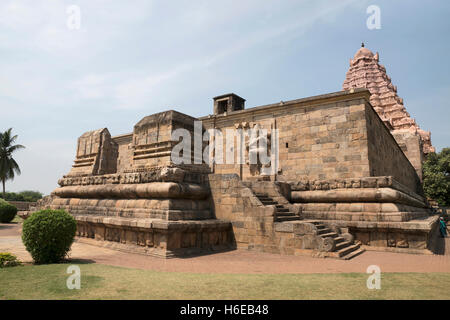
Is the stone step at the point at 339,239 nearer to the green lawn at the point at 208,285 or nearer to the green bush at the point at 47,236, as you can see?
the green lawn at the point at 208,285

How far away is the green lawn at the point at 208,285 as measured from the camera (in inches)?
140

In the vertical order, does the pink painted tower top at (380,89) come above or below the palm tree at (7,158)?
Answer: above

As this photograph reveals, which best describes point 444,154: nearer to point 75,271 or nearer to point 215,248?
point 215,248

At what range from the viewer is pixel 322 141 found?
488 inches

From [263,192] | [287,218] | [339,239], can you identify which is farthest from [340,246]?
[263,192]

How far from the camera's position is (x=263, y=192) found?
9.99m

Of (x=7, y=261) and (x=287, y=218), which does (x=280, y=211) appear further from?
(x=7, y=261)

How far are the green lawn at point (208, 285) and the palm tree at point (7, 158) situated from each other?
130 ft

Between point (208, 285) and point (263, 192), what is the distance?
619 centimetres

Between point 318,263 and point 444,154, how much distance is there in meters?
35.5

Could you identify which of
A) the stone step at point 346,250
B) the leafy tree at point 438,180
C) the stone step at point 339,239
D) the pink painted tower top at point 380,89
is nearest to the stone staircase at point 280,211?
the stone step at point 339,239

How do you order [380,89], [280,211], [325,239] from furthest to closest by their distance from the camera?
[380,89]
[280,211]
[325,239]

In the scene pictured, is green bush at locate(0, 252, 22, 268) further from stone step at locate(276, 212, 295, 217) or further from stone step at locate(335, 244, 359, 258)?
stone step at locate(335, 244, 359, 258)
